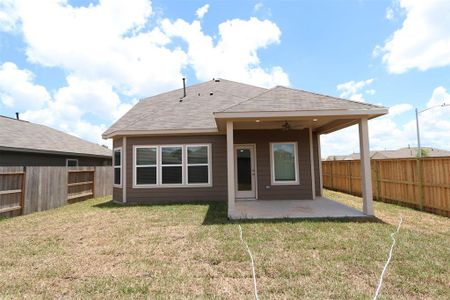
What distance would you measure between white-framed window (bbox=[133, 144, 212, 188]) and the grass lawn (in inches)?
118

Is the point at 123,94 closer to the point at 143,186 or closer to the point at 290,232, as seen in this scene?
the point at 143,186

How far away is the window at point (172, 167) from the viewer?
9438mm

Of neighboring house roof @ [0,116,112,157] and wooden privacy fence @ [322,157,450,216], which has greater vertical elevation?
neighboring house roof @ [0,116,112,157]

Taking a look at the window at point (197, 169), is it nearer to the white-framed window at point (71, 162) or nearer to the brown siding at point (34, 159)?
the brown siding at point (34, 159)

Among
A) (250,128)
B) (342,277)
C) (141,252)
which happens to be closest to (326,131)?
(250,128)

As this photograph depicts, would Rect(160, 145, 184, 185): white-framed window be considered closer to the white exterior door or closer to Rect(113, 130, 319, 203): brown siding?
Rect(113, 130, 319, 203): brown siding

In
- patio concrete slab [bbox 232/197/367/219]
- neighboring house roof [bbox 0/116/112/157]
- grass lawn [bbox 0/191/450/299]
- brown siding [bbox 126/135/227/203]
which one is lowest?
grass lawn [bbox 0/191/450/299]

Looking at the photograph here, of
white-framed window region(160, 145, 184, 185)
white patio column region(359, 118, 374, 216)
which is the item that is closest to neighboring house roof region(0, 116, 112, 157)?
white-framed window region(160, 145, 184, 185)

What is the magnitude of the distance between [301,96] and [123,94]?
11.8 meters

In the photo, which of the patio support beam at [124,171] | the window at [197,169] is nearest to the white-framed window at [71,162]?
the patio support beam at [124,171]

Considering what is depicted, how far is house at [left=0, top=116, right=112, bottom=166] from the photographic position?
1032 cm

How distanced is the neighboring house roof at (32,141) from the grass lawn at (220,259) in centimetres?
561

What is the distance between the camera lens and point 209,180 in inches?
370

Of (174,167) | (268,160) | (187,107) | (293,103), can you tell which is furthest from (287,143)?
(187,107)
